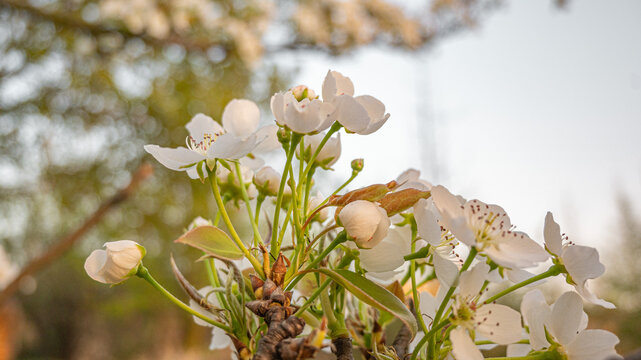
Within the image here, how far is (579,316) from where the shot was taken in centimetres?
22

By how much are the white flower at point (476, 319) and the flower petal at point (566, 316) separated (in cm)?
2

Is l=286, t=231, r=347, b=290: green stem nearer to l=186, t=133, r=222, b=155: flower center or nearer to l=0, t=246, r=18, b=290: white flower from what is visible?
l=186, t=133, r=222, b=155: flower center

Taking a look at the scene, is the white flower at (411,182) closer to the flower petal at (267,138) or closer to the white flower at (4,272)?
the flower petal at (267,138)

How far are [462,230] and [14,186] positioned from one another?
3.29 meters

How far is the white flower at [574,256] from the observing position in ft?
0.69

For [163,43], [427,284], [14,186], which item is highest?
[163,43]

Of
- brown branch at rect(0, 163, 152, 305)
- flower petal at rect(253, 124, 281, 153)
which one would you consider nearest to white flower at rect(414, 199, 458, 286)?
flower petal at rect(253, 124, 281, 153)

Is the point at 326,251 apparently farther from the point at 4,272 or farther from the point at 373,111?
the point at 4,272

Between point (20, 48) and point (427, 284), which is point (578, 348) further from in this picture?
point (20, 48)

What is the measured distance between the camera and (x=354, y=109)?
227 millimetres

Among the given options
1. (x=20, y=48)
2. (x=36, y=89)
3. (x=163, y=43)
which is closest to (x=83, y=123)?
(x=36, y=89)

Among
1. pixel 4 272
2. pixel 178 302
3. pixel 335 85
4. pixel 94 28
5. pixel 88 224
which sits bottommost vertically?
pixel 4 272

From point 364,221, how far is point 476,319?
0.24ft

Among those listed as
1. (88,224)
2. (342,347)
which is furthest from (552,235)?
(88,224)
